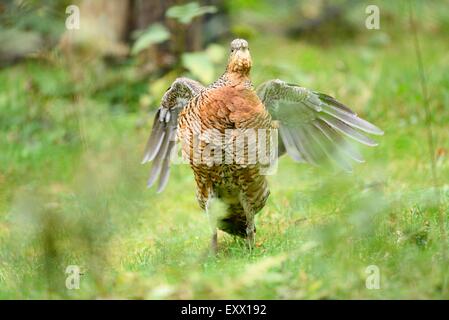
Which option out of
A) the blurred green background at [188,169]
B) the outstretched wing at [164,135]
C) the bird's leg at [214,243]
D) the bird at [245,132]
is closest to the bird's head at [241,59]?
the bird at [245,132]

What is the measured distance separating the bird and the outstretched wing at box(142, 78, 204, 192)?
0.01 meters

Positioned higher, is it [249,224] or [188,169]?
[188,169]

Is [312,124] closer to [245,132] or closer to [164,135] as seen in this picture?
[245,132]

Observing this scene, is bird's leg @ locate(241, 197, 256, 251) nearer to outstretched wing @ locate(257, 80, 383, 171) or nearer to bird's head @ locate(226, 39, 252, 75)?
outstretched wing @ locate(257, 80, 383, 171)

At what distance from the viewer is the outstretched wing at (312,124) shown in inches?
252

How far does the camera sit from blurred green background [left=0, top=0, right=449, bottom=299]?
4.39 metres

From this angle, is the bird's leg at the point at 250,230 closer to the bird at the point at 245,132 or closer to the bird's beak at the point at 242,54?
the bird at the point at 245,132

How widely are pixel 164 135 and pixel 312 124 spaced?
1468 mm

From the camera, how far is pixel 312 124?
6785 mm

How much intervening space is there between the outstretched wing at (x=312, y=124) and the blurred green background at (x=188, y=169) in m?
0.45

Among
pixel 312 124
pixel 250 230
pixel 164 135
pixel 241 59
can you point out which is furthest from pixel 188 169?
pixel 241 59

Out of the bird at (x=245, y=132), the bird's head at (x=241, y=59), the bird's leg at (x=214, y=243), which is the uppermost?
the bird's head at (x=241, y=59)

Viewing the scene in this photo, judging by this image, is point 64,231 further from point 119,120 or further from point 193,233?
point 119,120
